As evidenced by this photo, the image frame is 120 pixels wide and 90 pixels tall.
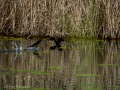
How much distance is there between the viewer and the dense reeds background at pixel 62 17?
1025 centimetres

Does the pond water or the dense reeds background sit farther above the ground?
the dense reeds background

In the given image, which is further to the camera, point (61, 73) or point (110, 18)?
point (110, 18)

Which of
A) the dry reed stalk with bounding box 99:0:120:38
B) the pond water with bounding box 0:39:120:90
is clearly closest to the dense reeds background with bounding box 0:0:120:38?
the dry reed stalk with bounding box 99:0:120:38

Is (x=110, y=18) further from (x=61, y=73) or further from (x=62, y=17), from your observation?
(x=61, y=73)

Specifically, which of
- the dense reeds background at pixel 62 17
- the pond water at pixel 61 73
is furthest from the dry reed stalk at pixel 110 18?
the pond water at pixel 61 73

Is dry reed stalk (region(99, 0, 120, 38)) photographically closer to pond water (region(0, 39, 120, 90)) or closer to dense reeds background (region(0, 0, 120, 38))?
dense reeds background (region(0, 0, 120, 38))

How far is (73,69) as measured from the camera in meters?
4.80

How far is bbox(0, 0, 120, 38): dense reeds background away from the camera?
10.2 metres

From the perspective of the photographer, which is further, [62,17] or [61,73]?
[62,17]

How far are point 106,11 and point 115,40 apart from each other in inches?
42.6

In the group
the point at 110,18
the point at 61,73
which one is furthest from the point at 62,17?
the point at 61,73

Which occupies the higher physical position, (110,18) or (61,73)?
(110,18)

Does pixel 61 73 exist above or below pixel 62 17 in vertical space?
below

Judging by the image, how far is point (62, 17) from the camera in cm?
1045
